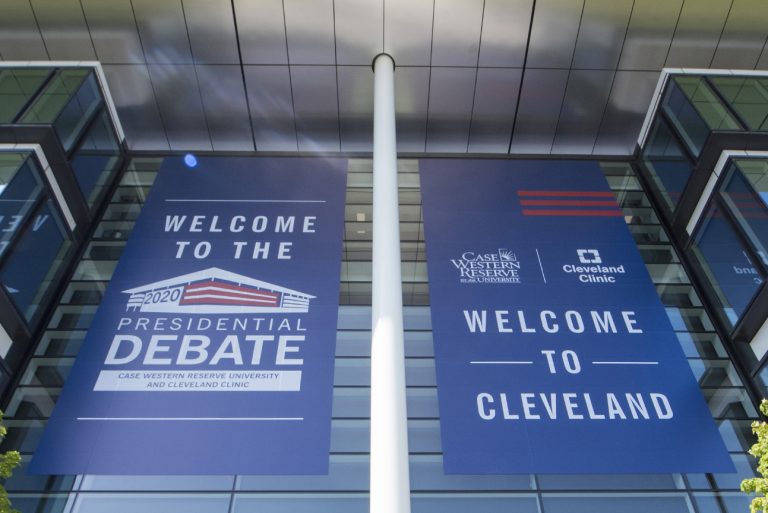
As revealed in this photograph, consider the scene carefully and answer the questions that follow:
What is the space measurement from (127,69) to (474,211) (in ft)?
29.3

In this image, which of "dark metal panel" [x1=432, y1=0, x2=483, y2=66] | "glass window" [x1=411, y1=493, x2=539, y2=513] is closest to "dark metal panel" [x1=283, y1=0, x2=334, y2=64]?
"dark metal panel" [x1=432, y1=0, x2=483, y2=66]

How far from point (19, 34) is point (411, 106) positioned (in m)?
9.28

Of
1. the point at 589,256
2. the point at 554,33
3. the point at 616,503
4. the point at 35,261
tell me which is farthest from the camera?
the point at 554,33

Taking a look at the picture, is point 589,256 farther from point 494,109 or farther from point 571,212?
point 494,109

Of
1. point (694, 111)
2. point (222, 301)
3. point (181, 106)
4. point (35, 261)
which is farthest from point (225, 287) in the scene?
point (694, 111)

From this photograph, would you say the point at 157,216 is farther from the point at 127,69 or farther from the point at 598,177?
the point at 598,177

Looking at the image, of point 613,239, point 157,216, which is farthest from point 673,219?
point 157,216

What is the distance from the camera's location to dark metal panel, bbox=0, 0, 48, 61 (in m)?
16.7

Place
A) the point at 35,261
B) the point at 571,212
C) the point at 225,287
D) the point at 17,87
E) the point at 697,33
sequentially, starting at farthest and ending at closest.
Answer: the point at 697,33 < the point at 571,212 < the point at 17,87 < the point at 225,287 < the point at 35,261

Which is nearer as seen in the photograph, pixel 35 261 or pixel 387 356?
pixel 387 356

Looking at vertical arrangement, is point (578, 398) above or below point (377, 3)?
below

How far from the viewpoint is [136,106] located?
18.4 metres

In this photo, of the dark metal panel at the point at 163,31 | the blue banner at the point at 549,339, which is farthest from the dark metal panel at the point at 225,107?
the blue banner at the point at 549,339

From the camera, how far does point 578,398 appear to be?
1227 cm
